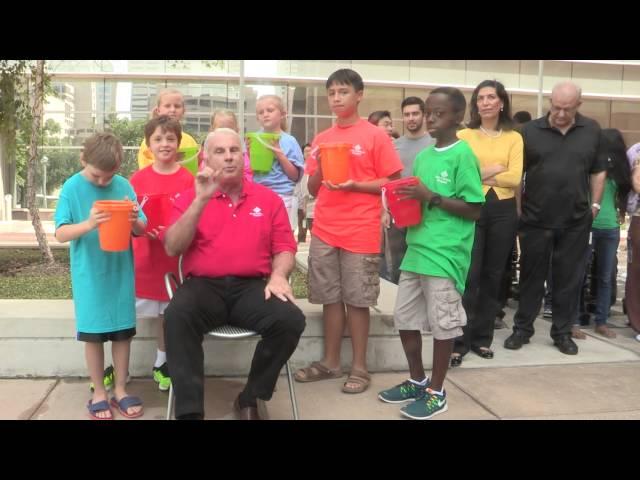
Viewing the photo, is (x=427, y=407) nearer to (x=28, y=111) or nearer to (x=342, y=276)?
(x=342, y=276)

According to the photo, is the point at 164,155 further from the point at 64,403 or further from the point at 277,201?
the point at 64,403

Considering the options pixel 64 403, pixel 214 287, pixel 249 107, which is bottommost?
pixel 64 403

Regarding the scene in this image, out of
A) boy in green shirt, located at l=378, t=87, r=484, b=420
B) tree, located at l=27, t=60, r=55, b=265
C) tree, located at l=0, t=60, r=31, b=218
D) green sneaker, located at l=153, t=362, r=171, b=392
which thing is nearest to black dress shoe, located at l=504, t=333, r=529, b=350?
boy in green shirt, located at l=378, t=87, r=484, b=420

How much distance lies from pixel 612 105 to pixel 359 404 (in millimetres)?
22971

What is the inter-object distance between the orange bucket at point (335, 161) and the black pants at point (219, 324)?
0.85m

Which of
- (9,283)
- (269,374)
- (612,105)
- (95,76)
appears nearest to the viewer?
(269,374)

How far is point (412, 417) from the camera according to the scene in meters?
3.57

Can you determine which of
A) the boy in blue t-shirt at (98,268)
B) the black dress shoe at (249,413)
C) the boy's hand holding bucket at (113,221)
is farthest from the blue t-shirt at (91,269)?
the black dress shoe at (249,413)

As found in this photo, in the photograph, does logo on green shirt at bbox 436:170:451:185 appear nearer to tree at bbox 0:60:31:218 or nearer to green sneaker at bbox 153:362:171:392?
green sneaker at bbox 153:362:171:392

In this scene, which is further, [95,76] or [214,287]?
[95,76]

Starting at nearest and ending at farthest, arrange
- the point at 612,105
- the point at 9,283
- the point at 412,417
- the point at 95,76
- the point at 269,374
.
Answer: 1. the point at 269,374
2. the point at 412,417
3. the point at 9,283
4. the point at 95,76
5. the point at 612,105

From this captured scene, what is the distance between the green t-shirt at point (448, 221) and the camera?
3.53m

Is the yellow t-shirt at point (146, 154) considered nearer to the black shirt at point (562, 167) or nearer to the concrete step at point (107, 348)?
the concrete step at point (107, 348)

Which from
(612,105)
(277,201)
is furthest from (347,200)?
(612,105)
